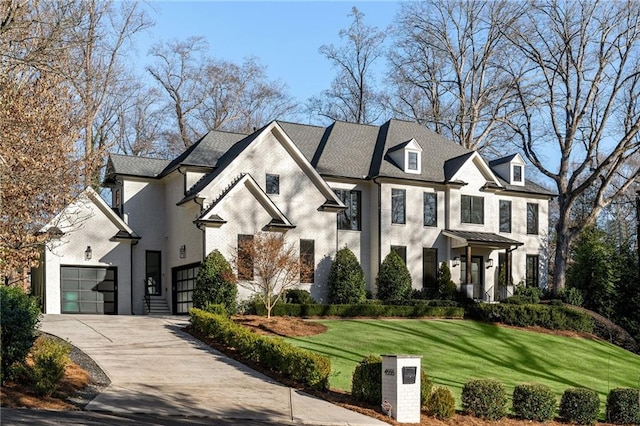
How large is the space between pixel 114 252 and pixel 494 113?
80.3ft

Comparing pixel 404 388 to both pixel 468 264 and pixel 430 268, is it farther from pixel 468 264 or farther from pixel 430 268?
pixel 430 268

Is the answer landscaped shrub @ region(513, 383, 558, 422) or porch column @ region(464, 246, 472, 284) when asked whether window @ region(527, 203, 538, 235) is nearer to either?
porch column @ region(464, 246, 472, 284)

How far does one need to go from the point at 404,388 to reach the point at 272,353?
412cm

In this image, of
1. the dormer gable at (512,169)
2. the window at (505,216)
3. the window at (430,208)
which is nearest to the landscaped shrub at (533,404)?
the window at (430,208)

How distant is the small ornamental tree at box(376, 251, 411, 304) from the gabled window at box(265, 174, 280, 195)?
19.5 feet

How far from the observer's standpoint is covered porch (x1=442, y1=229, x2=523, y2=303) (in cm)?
3241

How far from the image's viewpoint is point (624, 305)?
3194 centimetres

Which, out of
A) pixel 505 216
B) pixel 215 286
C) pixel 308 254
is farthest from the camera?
pixel 505 216

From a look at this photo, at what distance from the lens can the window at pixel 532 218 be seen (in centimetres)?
3706

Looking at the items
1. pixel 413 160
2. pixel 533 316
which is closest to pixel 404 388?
pixel 533 316

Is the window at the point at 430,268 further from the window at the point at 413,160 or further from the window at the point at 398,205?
the window at the point at 413,160

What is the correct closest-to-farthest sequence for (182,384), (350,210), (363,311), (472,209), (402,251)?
(182,384), (363,311), (350,210), (402,251), (472,209)

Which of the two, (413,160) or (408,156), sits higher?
(408,156)

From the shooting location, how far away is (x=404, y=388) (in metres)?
13.2
